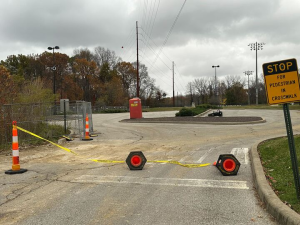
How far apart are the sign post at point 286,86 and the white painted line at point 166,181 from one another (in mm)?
1499

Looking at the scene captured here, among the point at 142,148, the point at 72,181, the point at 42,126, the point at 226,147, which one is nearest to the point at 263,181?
the point at 72,181

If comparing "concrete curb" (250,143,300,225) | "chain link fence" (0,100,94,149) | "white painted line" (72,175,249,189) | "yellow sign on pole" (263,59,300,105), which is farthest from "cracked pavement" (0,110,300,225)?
"chain link fence" (0,100,94,149)

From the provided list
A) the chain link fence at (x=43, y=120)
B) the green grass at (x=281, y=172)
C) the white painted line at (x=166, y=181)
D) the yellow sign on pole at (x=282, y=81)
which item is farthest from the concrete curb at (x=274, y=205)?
the chain link fence at (x=43, y=120)

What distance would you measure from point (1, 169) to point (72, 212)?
4.33 meters

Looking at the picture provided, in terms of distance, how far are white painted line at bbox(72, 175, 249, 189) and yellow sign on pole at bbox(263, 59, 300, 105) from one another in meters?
2.09

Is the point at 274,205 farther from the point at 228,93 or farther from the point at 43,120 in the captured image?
the point at 228,93

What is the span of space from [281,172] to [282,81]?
247 cm

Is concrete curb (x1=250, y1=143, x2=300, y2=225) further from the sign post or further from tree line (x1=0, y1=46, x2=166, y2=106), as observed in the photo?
tree line (x1=0, y1=46, x2=166, y2=106)

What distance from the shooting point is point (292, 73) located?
413 centimetres

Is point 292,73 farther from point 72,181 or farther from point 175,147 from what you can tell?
point 175,147

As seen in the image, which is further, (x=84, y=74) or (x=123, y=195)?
(x=84, y=74)

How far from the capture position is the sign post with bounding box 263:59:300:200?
13.5 feet

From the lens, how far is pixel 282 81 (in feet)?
13.9

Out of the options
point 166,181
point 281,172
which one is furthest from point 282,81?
point 166,181
